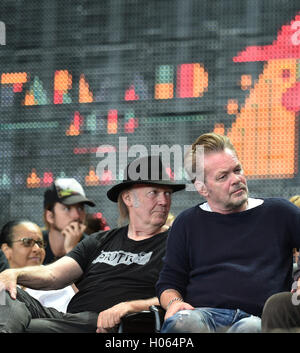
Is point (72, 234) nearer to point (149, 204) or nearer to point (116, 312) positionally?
point (149, 204)

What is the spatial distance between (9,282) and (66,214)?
5.59ft

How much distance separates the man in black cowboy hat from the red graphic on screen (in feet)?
5.73

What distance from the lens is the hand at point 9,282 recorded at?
2648 millimetres

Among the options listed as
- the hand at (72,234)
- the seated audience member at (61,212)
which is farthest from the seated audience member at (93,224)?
the hand at (72,234)

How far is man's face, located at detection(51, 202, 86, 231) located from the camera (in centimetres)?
437

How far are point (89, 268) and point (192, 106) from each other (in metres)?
2.23

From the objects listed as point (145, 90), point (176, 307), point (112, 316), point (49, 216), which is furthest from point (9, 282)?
point (145, 90)

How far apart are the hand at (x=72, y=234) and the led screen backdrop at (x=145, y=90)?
2.94ft

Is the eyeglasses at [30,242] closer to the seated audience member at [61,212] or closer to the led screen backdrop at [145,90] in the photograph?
the seated audience member at [61,212]

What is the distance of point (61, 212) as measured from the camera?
441 centimetres

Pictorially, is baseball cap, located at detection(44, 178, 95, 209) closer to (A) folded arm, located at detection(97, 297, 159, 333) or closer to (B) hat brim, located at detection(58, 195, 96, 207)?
(B) hat brim, located at detection(58, 195, 96, 207)

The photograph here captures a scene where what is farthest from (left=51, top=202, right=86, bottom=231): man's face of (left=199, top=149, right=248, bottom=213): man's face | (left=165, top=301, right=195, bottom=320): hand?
(left=165, top=301, right=195, bottom=320): hand

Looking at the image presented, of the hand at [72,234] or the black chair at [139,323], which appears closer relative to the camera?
the black chair at [139,323]

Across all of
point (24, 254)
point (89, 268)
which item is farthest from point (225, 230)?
point (24, 254)
